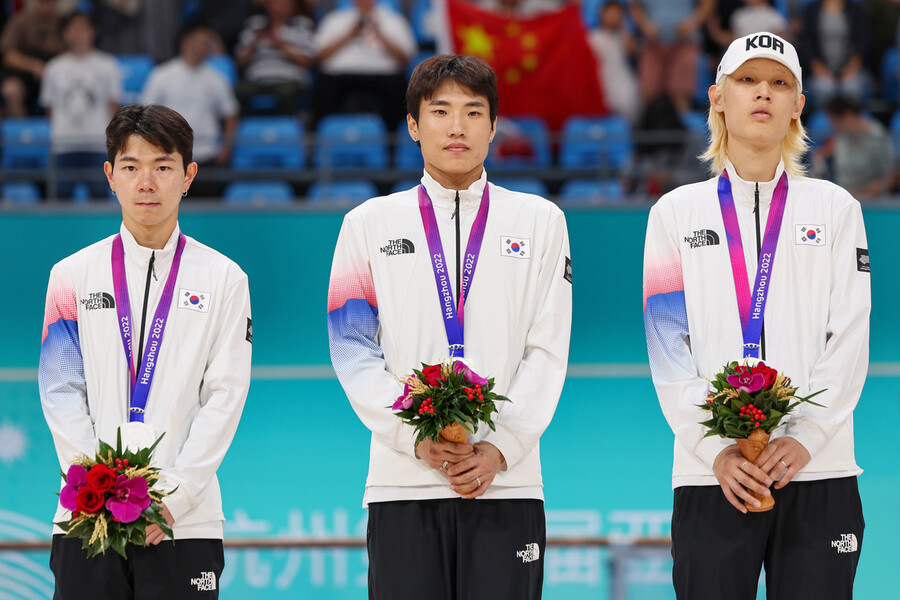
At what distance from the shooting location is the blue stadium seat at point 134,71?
8.77m

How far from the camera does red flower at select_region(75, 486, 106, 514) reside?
Answer: 283cm

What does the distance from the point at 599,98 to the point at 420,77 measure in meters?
5.13

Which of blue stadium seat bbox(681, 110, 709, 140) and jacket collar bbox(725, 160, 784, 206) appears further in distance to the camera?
blue stadium seat bbox(681, 110, 709, 140)

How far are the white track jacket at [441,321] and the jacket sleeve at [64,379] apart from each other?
687 mm

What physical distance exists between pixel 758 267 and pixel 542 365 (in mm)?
639

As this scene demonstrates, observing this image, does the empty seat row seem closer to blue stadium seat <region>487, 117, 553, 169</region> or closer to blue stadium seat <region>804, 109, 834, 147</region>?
blue stadium seat <region>487, 117, 553, 169</region>

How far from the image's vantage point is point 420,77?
3.30 metres

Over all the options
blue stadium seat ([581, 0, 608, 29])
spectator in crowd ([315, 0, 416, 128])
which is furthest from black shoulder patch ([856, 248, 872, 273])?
blue stadium seat ([581, 0, 608, 29])

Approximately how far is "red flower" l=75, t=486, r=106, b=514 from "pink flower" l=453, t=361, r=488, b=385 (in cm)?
92

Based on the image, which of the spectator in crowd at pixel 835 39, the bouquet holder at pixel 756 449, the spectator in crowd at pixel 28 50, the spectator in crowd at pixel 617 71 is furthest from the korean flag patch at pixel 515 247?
the spectator in crowd at pixel 28 50

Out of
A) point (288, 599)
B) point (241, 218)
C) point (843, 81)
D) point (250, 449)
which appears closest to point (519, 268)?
point (288, 599)

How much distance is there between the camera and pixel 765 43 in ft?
10.6

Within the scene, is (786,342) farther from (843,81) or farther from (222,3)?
(222,3)

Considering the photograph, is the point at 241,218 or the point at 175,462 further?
the point at 241,218
